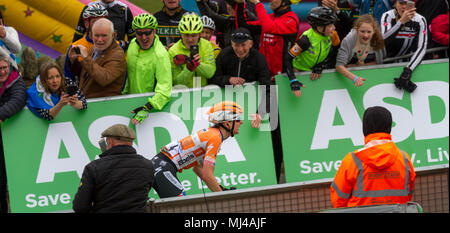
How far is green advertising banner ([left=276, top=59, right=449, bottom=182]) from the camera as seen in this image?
920 centimetres

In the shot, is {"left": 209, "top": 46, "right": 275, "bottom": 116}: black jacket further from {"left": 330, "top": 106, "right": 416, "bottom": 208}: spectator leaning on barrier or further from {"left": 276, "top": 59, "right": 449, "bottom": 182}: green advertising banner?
{"left": 330, "top": 106, "right": 416, "bottom": 208}: spectator leaning on barrier

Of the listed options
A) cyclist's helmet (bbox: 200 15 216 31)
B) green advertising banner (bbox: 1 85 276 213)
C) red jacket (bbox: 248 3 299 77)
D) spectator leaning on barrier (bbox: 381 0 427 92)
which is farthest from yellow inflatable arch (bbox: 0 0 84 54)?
spectator leaning on barrier (bbox: 381 0 427 92)

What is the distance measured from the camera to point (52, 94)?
8781mm

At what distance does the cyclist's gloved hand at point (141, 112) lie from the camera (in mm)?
8839

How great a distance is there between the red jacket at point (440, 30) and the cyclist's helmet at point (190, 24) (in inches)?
135

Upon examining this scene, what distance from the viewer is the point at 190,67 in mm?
8938

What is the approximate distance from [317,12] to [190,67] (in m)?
1.80

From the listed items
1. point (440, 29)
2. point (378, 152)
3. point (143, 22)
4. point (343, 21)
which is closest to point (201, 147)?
point (143, 22)

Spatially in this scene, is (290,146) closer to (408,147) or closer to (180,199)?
(408,147)

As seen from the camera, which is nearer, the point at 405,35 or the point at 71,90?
the point at 71,90

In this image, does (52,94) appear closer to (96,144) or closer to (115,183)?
(96,144)

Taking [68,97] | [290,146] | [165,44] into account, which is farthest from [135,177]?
[165,44]

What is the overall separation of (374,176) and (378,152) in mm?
211

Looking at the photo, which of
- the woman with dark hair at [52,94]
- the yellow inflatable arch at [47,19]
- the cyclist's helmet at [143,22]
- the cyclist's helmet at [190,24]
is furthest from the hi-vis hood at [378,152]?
the yellow inflatable arch at [47,19]
